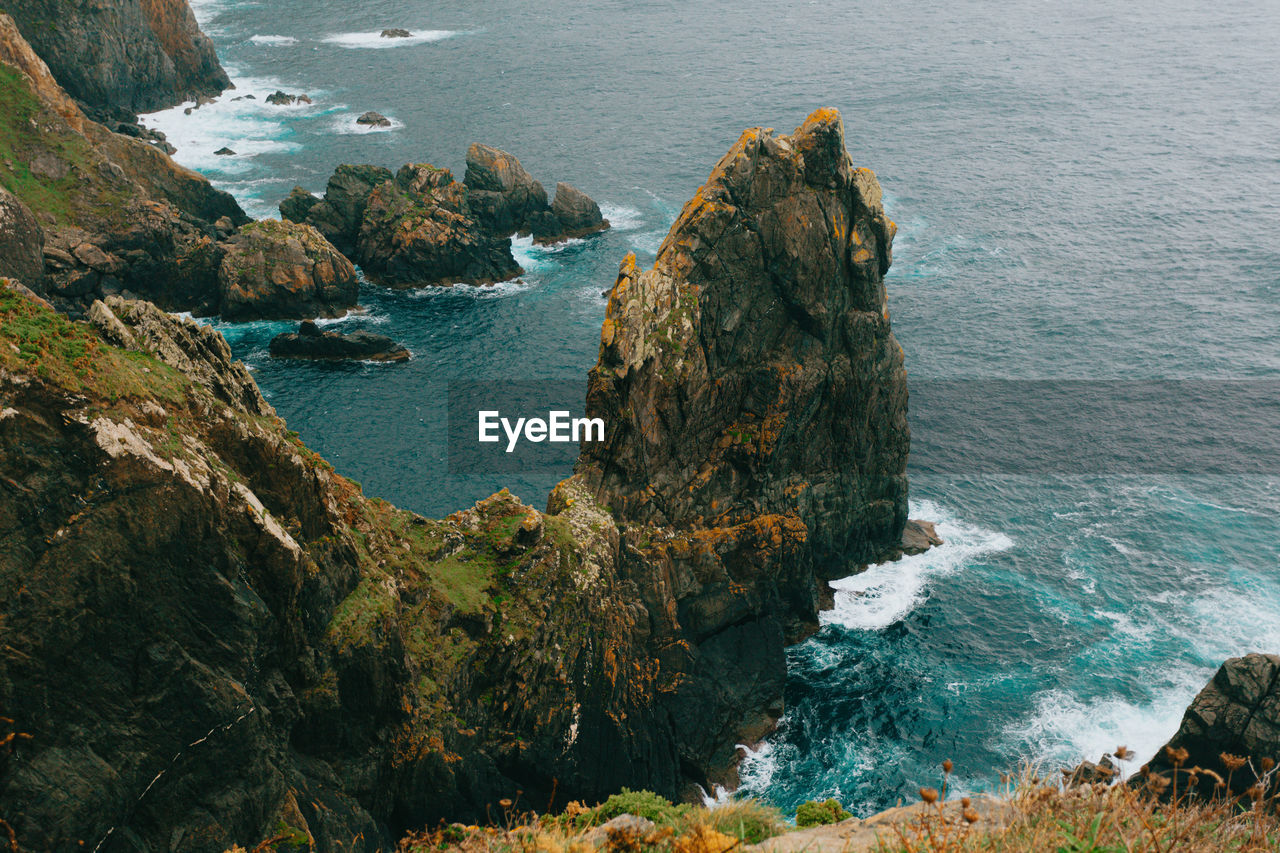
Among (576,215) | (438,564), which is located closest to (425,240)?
(576,215)

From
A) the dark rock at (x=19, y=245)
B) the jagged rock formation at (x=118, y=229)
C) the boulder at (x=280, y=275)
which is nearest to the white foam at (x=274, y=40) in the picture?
the jagged rock formation at (x=118, y=229)

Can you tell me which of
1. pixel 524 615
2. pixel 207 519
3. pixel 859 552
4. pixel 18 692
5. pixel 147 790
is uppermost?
pixel 207 519

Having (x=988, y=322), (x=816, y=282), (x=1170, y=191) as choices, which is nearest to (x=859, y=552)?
(x=816, y=282)

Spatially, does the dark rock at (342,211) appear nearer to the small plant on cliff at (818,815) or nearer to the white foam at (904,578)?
the white foam at (904,578)

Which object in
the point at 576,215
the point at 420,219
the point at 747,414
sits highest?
the point at 420,219

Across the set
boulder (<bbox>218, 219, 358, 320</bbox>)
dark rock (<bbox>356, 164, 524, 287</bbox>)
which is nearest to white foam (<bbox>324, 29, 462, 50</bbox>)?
dark rock (<bbox>356, 164, 524, 287</bbox>)

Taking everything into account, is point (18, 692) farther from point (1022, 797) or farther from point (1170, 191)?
point (1170, 191)

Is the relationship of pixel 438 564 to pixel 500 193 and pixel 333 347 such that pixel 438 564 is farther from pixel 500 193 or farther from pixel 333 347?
pixel 500 193

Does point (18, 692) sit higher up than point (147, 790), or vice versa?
point (18, 692)

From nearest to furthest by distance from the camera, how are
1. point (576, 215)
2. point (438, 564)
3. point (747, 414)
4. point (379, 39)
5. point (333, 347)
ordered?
1. point (438, 564)
2. point (747, 414)
3. point (333, 347)
4. point (576, 215)
5. point (379, 39)
